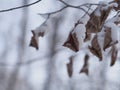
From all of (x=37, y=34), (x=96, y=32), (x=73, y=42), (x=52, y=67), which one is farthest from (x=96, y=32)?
(x=52, y=67)

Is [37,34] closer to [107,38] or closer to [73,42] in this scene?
[73,42]

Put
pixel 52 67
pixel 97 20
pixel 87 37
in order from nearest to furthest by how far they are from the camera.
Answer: pixel 97 20, pixel 87 37, pixel 52 67

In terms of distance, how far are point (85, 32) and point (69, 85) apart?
751 cm

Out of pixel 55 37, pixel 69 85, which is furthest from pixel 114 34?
pixel 69 85

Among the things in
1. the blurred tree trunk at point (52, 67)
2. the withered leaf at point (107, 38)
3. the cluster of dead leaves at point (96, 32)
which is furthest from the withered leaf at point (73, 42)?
the blurred tree trunk at point (52, 67)

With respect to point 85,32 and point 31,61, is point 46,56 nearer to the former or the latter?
point 31,61

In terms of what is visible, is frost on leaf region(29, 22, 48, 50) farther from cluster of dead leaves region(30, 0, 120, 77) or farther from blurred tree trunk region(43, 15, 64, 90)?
blurred tree trunk region(43, 15, 64, 90)

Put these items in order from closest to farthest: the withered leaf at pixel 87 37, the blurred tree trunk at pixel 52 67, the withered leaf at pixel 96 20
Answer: the withered leaf at pixel 96 20
the withered leaf at pixel 87 37
the blurred tree trunk at pixel 52 67

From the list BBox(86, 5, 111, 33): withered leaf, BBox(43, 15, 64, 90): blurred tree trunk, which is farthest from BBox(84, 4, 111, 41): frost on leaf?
BBox(43, 15, 64, 90): blurred tree trunk

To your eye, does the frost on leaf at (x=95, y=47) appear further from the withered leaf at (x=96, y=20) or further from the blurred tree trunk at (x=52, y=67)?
the blurred tree trunk at (x=52, y=67)

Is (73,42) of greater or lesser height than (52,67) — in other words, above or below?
above

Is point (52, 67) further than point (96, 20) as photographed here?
Yes

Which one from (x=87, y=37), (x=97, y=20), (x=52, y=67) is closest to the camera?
(x=97, y=20)

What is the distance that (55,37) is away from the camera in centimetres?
895
